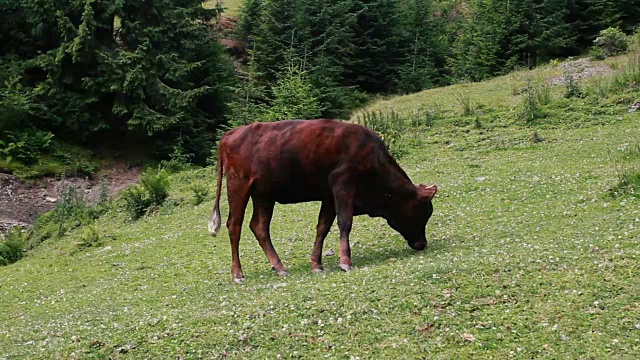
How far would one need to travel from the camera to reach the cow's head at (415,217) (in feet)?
37.6

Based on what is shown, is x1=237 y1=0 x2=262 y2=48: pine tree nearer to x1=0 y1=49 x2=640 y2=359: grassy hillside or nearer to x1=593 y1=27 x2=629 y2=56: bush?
x1=593 y1=27 x2=629 y2=56: bush

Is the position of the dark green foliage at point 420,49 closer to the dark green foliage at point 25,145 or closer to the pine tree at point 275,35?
the pine tree at point 275,35

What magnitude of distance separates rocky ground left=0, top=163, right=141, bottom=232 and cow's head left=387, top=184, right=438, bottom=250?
18.8 metres

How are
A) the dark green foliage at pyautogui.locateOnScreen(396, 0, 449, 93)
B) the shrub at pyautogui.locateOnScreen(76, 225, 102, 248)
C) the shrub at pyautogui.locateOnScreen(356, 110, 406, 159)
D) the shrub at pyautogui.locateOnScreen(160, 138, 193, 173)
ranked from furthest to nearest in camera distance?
the dark green foliage at pyautogui.locateOnScreen(396, 0, 449, 93) → the shrub at pyautogui.locateOnScreen(160, 138, 193, 173) → the shrub at pyautogui.locateOnScreen(356, 110, 406, 159) → the shrub at pyautogui.locateOnScreen(76, 225, 102, 248)

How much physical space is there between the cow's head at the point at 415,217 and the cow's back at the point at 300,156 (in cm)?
109

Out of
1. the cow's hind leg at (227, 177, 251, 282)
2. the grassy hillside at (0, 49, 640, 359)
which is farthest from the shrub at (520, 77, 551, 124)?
the cow's hind leg at (227, 177, 251, 282)

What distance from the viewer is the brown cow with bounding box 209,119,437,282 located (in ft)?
35.1

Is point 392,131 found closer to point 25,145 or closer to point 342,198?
point 342,198

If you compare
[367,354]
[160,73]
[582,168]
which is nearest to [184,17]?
[160,73]

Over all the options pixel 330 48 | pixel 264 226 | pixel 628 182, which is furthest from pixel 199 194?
pixel 330 48

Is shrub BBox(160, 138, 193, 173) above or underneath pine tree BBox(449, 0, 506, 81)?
underneath

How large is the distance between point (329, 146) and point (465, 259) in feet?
9.90

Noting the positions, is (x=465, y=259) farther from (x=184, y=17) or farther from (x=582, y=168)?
(x=184, y=17)

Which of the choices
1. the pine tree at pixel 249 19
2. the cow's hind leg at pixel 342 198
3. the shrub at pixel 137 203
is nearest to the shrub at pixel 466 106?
the shrub at pixel 137 203
